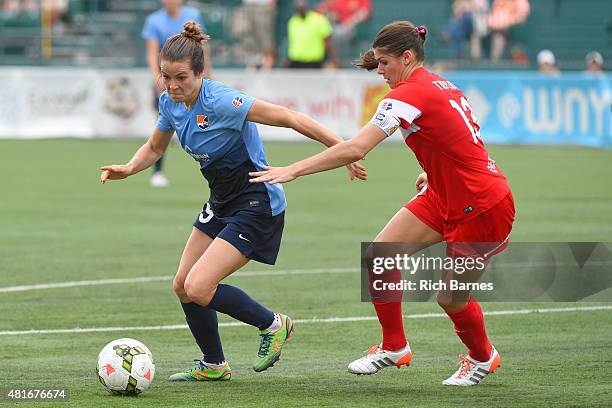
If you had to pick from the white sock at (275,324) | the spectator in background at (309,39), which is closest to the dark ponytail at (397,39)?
the white sock at (275,324)

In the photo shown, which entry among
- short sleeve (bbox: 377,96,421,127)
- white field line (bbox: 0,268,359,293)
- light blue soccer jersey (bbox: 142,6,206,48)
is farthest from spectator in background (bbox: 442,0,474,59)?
short sleeve (bbox: 377,96,421,127)

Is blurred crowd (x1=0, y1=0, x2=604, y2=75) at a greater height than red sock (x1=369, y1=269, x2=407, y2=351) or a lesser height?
lesser

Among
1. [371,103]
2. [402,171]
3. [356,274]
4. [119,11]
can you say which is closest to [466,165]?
[356,274]

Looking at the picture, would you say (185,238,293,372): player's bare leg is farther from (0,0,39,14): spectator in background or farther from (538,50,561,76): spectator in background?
(0,0,39,14): spectator in background

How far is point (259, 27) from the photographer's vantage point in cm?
3206

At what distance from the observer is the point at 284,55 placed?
32.5m

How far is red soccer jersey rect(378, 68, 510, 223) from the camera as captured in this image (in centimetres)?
709

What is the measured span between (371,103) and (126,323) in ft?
57.7

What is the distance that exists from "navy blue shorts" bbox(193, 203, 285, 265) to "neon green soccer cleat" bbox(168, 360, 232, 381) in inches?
28.0

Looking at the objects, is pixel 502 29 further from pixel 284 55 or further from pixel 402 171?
pixel 402 171

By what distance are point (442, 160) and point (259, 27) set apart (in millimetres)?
25270

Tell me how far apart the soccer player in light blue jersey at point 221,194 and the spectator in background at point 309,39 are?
67.6 ft

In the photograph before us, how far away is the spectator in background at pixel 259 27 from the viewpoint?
31734mm

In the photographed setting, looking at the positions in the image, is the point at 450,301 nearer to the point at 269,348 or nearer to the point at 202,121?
the point at 269,348
